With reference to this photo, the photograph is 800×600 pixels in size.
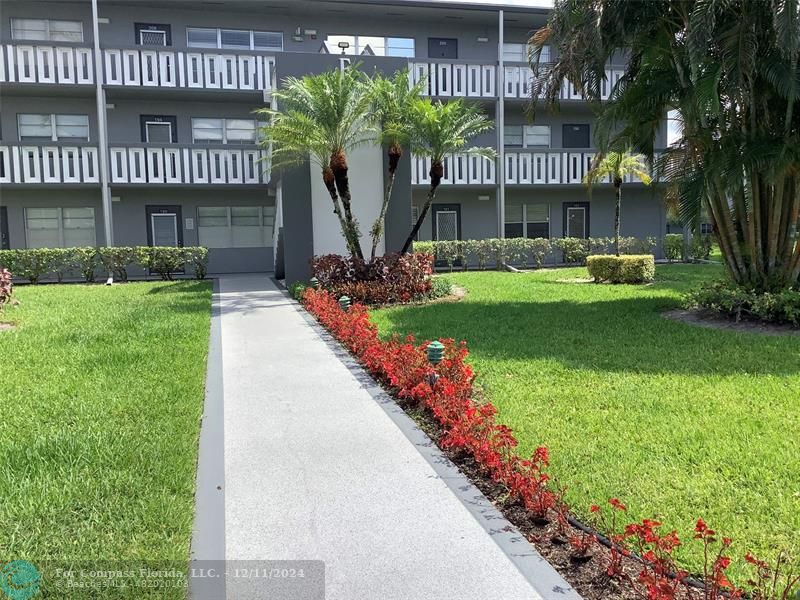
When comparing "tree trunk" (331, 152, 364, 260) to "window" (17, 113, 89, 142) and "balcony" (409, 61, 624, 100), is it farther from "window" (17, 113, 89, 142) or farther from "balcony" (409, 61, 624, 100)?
"window" (17, 113, 89, 142)

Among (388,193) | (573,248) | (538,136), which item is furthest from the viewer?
(538,136)

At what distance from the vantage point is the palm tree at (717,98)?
8539 millimetres

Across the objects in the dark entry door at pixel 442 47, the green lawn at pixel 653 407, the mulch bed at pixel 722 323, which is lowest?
the green lawn at pixel 653 407

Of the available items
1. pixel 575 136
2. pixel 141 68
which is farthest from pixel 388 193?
pixel 575 136

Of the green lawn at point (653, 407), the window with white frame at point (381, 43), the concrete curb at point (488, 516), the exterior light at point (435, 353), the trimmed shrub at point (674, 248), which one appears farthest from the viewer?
the trimmed shrub at point (674, 248)

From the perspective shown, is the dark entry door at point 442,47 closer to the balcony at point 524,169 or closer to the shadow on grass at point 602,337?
the balcony at point 524,169

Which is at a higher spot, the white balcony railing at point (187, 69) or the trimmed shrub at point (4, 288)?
the white balcony railing at point (187, 69)

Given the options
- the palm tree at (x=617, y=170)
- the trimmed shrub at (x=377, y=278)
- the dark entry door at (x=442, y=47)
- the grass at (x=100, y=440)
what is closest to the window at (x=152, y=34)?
the dark entry door at (x=442, y=47)

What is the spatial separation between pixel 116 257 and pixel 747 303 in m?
16.1

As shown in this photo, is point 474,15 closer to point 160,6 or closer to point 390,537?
point 160,6

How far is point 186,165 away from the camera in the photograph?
19438 millimetres

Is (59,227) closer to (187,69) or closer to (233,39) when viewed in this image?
(187,69)

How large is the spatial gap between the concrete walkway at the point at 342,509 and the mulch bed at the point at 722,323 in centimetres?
562

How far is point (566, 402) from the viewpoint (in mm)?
5633
